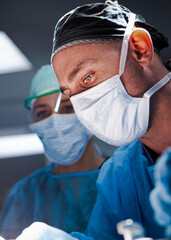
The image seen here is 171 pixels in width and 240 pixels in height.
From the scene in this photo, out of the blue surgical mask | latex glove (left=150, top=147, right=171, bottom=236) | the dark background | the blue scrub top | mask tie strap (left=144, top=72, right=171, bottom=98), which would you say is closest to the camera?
latex glove (left=150, top=147, right=171, bottom=236)

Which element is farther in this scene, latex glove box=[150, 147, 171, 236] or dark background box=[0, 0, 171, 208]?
dark background box=[0, 0, 171, 208]

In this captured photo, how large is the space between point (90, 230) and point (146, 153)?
17.7 inches

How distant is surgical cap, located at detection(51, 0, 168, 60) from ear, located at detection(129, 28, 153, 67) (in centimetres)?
6

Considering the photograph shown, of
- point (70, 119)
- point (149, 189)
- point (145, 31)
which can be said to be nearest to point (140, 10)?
point (145, 31)

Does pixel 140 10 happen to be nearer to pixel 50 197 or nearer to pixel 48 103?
pixel 48 103

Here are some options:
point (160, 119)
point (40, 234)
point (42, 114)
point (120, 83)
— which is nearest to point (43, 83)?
point (42, 114)

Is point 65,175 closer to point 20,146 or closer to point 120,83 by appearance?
point 20,146

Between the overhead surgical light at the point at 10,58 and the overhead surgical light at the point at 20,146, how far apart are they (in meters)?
0.43

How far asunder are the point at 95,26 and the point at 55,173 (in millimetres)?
963

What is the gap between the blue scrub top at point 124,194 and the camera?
1242mm

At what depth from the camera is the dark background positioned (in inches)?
58.6

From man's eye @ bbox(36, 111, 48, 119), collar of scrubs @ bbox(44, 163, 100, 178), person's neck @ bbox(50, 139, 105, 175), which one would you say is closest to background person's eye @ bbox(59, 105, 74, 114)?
man's eye @ bbox(36, 111, 48, 119)

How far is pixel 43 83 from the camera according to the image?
1.73m

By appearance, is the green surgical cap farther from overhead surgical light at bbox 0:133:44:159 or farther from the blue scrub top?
the blue scrub top
